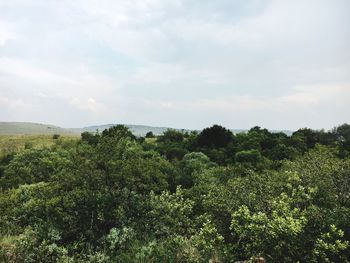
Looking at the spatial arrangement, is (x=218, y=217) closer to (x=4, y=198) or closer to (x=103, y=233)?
(x=103, y=233)

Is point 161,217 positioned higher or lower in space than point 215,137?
lower

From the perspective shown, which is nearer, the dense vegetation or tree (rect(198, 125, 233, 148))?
the dense vegetation

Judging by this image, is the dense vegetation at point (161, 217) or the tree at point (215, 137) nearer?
the dense vegetation at point (161, 217)

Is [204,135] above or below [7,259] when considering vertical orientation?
above

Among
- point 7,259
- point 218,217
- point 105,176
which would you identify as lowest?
point 7,259

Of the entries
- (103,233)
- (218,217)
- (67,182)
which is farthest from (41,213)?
(218,217)

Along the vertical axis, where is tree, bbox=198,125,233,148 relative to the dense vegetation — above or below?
above

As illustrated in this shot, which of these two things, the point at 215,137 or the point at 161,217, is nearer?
the point at 161,217

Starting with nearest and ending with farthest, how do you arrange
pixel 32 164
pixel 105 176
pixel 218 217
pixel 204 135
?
pixel 218 217
pixel 105 176
pixel 32 164
pixel 204 135

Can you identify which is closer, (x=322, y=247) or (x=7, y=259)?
(x=322, y=247)

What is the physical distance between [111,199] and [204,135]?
39163 millimetres

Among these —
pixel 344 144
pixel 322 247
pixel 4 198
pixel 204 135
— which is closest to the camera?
pixel 322 247

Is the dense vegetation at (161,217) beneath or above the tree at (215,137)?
beneath

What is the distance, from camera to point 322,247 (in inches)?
373
